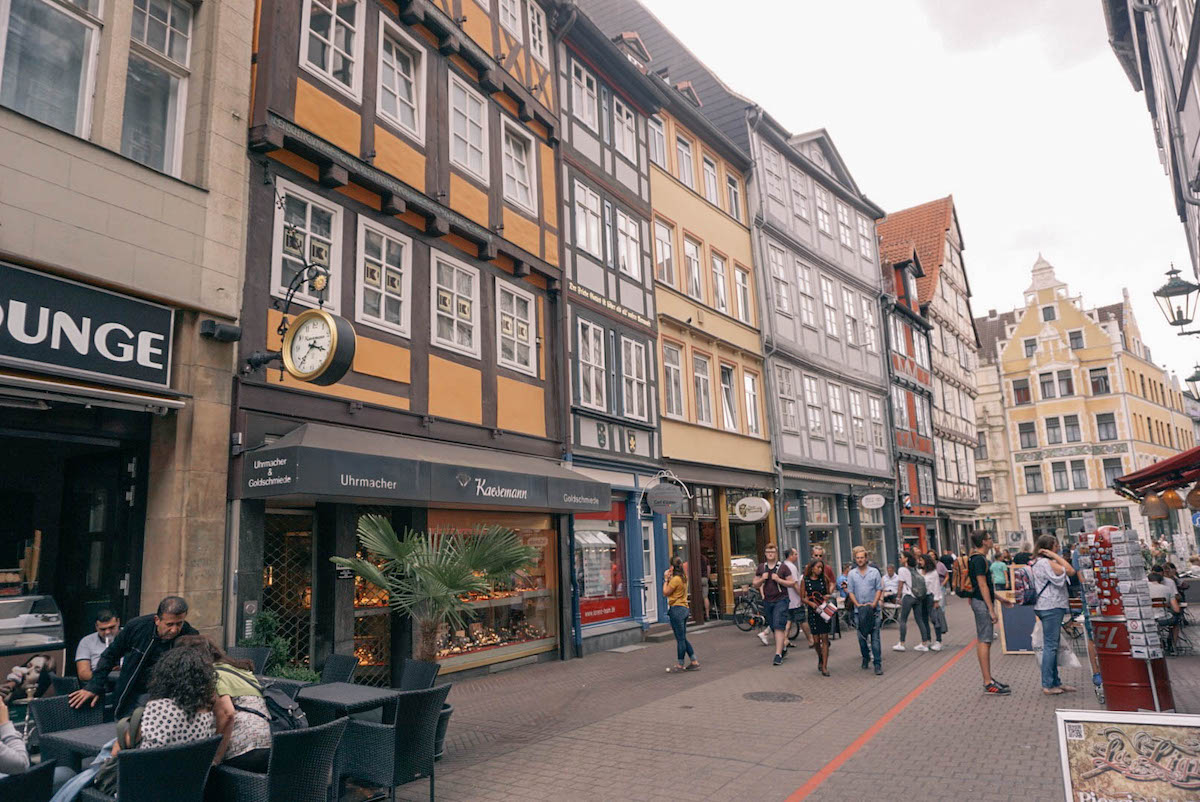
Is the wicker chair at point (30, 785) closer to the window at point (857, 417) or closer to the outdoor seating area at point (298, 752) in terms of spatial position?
the outdoor seating area at point (298, 752)

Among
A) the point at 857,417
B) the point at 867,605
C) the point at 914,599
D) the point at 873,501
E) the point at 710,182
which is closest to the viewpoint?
the point at 867,605

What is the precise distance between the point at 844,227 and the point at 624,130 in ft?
49.6

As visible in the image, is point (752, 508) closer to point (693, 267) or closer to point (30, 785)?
point (693, 267)

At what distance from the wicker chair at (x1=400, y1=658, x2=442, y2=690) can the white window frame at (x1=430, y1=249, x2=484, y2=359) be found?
6.18 metres

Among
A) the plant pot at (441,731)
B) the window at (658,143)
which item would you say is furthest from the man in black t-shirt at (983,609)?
the window at (658,143)

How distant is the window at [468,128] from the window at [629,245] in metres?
4.92

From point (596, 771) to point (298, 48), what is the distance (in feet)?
31.8

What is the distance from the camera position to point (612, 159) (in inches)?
747

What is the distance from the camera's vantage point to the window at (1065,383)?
182 feet

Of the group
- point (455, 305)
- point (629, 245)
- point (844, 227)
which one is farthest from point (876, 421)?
point (455, 305)

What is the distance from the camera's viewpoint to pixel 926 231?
4275 centimetres

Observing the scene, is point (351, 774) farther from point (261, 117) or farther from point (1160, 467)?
point (1160, 467)

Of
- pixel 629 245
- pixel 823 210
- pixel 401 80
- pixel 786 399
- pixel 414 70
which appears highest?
pixel 823 210

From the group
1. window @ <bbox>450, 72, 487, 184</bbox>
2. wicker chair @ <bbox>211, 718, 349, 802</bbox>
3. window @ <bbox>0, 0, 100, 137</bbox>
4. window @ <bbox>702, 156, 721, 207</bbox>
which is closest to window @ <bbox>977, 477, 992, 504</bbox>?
window @ <bbox>702, 156, 721, 207</bbox>
